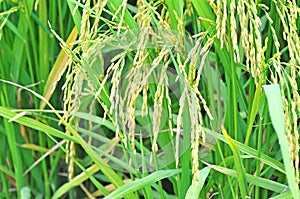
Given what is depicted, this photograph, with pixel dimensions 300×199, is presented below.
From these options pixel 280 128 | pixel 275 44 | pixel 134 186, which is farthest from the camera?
pixel 134 186

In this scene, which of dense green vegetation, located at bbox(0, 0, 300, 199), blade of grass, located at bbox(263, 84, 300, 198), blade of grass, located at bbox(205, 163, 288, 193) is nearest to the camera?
blade of grass, located at bbox(263, 84, 300, 198)

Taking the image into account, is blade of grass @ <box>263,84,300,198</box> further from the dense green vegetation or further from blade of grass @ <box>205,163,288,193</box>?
blade of grass @ <box>205,163,288,193</box>

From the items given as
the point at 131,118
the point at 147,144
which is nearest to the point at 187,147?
the point at 131,118

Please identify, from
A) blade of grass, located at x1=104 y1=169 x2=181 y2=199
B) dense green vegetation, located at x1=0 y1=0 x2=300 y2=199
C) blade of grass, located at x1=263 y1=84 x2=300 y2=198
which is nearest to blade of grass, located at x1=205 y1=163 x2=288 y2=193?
dense green vegetation, located at x1=0 y1=0 x2=300 y2=199

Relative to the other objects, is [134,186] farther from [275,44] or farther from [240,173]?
[275,44]

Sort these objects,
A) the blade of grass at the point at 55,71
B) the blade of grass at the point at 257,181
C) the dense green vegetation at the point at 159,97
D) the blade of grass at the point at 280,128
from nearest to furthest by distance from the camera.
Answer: the blade of grass at the point at 280,128 < the dense green vegetation at the point at 159,97 < the blade of grass at the point at 257,181 < the blade of grass at the point at 55,71

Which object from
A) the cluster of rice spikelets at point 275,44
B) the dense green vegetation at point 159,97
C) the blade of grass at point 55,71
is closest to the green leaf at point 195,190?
the dense green vegetation at point 159,97

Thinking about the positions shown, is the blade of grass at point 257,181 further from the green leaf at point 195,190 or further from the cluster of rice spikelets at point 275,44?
the cluster of rice spikelets at point 275,44

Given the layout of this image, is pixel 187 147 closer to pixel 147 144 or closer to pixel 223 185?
pixel 223 185

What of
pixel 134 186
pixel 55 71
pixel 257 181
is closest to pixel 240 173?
pixel 257 181
